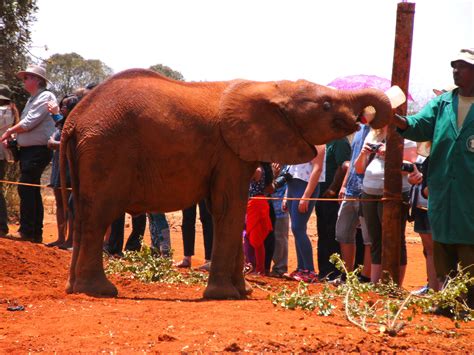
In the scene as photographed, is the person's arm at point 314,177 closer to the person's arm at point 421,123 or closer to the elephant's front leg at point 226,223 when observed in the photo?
the elephant's front leg at point 226,223

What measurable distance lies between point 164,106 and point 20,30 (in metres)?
13.1

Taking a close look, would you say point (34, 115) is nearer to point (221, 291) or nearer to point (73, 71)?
point (221, 291)

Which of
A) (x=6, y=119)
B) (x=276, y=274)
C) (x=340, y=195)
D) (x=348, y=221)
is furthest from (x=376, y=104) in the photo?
(x=6, y=119)

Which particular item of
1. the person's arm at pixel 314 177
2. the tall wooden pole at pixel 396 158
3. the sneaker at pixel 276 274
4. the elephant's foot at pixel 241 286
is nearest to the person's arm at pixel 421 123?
the tall wooden pole at pixel 396 158

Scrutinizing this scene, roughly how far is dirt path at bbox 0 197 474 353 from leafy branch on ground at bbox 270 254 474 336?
0.11 meters

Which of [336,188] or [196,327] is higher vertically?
[336,188]

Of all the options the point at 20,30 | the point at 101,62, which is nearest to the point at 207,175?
the point at 20,30

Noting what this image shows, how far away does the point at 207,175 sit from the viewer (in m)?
8.61

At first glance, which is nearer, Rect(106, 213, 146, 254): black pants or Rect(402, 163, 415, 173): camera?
Rect(402, 163, 415, 173): camera

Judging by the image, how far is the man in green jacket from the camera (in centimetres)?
793

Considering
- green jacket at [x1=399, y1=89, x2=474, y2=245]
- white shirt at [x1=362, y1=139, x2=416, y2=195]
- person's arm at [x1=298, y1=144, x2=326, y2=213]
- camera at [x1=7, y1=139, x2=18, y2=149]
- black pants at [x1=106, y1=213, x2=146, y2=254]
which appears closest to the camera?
green jacket at [x1=399, y1=89, x2=474, y2=245]

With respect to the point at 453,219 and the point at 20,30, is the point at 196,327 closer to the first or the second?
the point at 453,219

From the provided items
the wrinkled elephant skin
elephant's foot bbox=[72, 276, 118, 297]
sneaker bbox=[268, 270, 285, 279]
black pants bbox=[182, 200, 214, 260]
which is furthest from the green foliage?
black pants bbox=[182, 200, 214, 260]

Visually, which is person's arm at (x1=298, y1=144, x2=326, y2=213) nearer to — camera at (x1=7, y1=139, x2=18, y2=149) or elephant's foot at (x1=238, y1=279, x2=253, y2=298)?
A: elephant's foot at (x1=238, y1=279, x2=253, y2=298)
